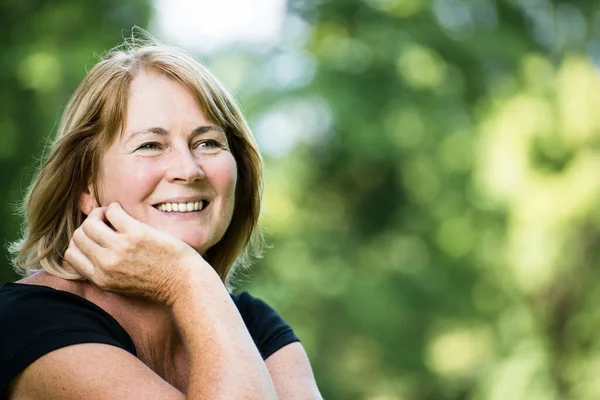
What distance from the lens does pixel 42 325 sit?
1.92 m

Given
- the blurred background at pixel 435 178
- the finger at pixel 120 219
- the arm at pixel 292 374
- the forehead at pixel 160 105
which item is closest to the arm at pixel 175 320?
the finger at pixel 120 219

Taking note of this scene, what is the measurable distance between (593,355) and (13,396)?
11016 mm

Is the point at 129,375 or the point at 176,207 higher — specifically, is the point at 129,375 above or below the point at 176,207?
below

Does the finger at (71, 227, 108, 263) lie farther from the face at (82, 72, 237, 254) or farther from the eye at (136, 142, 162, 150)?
the eye at (136, 142, 162, 150)

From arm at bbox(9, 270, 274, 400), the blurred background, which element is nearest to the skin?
arm at bbox(9, 270, 274, 400)

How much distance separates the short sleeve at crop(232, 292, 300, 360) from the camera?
8.23 feet

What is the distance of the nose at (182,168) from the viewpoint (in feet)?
7.18

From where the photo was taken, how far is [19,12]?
9852mm

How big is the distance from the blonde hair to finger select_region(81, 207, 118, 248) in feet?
0.45

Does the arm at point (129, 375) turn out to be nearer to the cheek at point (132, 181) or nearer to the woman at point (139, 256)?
the woman at point (139, 256)

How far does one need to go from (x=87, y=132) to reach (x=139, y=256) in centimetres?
42

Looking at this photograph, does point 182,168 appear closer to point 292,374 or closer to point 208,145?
point 208,145

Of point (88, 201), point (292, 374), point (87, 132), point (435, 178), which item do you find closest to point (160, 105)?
point (87, 132)

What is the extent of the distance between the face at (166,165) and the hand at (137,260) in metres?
0.10
